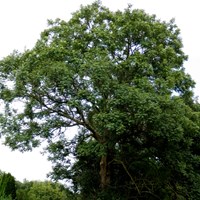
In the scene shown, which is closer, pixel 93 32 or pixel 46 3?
pixel 46 3

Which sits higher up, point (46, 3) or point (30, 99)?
point (46, 3)

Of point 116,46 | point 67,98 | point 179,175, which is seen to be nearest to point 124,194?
point 179,175

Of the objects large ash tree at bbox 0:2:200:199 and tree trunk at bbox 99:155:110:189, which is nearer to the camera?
large ash tree at bbox 0:2:200:199

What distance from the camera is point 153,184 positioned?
630 inches

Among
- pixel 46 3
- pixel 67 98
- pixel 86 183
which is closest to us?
pixel 46 3

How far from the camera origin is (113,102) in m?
12.7

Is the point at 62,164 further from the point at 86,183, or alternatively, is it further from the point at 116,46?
the point at 116,46

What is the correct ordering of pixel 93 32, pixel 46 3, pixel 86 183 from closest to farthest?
1. pixel 46 3
2. pixel 93 32
3. pixel 86 183

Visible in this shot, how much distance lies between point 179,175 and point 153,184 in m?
1.15

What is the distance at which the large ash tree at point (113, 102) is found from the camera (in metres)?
13.0

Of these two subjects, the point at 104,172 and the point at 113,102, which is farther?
the point at 104,172

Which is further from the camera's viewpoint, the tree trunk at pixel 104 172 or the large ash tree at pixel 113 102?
the tree trunk at pixel 104 172

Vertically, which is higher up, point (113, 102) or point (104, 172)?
point (113, 102)

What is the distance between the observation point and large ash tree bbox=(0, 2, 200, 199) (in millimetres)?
13031
